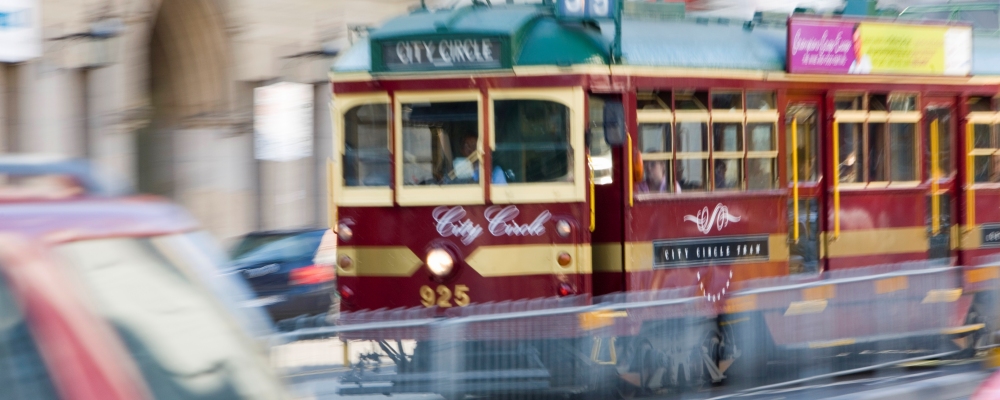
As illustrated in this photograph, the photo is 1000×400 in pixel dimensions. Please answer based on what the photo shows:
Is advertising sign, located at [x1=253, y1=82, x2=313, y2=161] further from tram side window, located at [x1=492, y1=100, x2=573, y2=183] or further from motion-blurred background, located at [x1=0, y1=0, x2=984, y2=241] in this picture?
tram side window, located at [x1=492, y1=100, x2=573, y2=183]

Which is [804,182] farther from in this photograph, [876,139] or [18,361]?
[18,361]

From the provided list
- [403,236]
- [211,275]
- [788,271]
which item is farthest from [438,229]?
[211,275]

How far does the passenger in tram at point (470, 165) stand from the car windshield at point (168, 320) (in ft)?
21.7

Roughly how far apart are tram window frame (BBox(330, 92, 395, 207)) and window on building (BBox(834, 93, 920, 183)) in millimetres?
4011

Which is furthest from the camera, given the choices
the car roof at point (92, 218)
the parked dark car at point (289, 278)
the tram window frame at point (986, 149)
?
the parked dark car at point (289, 278)

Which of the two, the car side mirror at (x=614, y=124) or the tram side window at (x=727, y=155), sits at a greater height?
the car side mirror at (x=614, y=124)

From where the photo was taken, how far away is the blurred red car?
7.40 ft

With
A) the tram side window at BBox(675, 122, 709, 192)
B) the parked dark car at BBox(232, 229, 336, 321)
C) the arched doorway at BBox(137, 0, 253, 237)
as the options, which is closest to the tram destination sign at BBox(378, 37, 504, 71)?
the tram side window at BBox(675, 122, 709, 192)

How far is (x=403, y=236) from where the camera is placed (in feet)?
31.9

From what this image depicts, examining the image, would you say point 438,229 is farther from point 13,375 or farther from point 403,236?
point 13,375

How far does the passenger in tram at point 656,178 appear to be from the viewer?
32.2ft

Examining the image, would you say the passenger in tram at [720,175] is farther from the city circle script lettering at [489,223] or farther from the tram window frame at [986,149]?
the tram window frame at [986,149]

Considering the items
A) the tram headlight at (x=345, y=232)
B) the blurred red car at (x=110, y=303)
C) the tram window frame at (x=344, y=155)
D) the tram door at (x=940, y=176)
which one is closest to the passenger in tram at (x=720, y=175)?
the tram window frame at (x=344, y=155)

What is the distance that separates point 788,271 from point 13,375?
9273 millimetres
